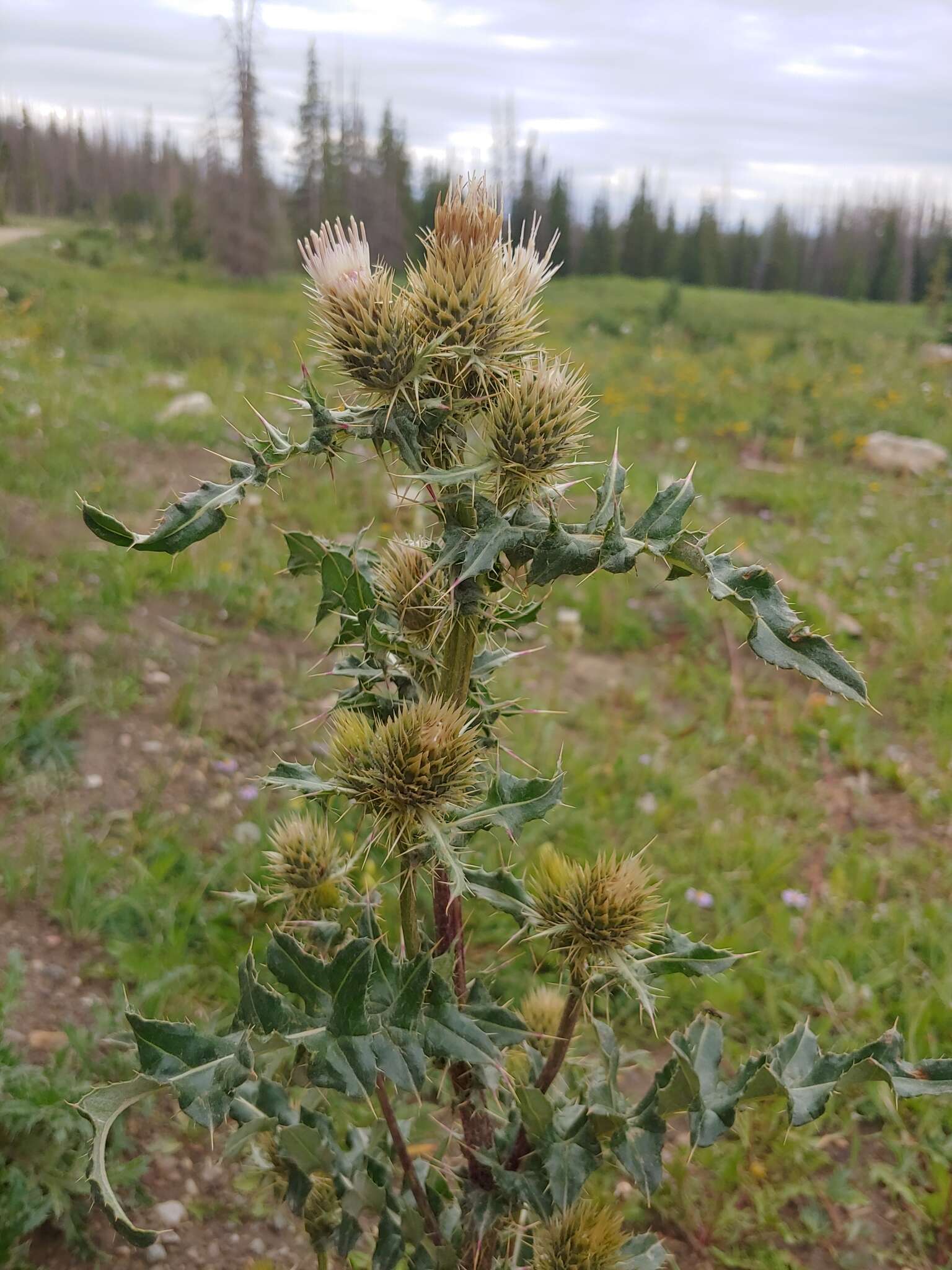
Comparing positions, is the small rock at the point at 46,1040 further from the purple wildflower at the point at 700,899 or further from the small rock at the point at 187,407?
the small rock at the point at 187,407

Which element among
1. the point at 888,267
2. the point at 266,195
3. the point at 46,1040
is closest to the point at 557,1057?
the point at 46,1040

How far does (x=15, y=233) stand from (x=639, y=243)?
4369cm

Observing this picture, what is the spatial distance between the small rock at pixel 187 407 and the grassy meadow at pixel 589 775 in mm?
131

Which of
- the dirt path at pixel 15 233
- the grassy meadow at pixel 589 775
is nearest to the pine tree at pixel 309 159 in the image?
the dirt path at pixel 15 233

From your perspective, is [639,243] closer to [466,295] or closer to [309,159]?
[309,159]

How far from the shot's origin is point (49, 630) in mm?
3879

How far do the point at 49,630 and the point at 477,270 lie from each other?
3.23m

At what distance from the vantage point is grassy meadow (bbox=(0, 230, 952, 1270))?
7.63 ft

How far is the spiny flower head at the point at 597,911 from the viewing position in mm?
1419

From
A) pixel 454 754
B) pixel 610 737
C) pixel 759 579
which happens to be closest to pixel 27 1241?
pixel 454 754

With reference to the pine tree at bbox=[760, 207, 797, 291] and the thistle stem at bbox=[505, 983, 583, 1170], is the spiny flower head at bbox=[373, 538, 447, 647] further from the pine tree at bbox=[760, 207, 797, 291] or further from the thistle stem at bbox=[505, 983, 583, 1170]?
the pine tree at bbox=[760, 207, 797, 291]

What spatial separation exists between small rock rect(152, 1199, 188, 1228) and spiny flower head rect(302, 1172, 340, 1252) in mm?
601

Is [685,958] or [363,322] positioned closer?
[363,322]

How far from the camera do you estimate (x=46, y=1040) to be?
2.29 metres
